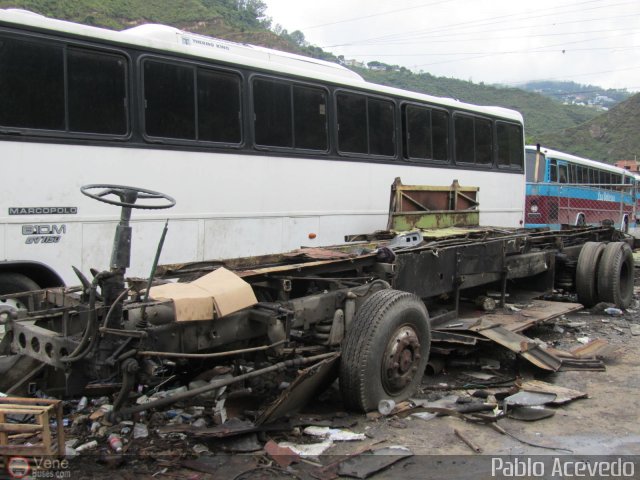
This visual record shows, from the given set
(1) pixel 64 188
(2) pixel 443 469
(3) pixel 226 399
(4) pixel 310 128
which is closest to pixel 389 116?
(4) pixel 310 128

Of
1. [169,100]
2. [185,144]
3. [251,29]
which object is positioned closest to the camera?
[169,100]

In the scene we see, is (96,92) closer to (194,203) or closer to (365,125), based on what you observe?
(194,203)

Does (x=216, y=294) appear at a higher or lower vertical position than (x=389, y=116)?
lower

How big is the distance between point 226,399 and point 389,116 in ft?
20.0

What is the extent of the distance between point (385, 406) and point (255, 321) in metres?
1.18

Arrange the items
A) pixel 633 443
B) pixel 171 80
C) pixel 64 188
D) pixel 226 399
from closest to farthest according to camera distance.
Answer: pixel 633 443 < pixel 226 399 < pixel 64 188 < pixel 171 80

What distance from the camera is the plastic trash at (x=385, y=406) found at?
4211mm

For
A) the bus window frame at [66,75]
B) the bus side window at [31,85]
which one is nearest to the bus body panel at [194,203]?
the bus window frame at [66,75]

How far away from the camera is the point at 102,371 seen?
10.3 feet

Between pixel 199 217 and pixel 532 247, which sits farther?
pixel 532 247

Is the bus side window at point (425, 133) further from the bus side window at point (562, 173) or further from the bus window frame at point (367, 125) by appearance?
the bus side window at point (562, 173)

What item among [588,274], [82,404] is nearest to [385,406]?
[82,404]

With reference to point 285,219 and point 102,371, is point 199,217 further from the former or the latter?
point 102,371

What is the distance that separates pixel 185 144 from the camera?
259 inches
